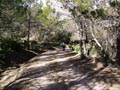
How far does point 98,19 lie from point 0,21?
11.4m

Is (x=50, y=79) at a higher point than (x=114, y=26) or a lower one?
lower

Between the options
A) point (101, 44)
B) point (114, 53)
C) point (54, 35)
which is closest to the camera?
point (114, 53)

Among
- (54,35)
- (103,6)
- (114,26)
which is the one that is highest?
(103,6)

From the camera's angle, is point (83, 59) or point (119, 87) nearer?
point (119, 87)

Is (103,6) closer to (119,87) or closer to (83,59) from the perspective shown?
(119,87)

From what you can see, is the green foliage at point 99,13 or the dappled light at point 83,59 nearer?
the dappled light at point 83,59

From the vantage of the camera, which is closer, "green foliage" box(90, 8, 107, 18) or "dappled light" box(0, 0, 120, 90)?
"dappled light" box(0, 0, 120, 90)

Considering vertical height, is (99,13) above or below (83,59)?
above

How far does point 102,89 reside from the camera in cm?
1373

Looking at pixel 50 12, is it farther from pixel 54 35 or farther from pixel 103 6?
pixel 54 35

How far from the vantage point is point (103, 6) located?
18781 mm

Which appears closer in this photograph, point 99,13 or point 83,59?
point 99,13

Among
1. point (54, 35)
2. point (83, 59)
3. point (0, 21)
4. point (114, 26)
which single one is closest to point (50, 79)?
point (114, 26)

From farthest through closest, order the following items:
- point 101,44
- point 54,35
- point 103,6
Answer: point 54,35 → point 101,44 → point 103,6
